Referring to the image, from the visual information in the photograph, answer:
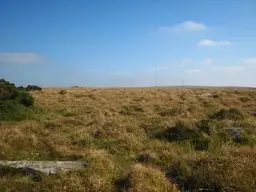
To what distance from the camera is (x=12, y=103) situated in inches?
620

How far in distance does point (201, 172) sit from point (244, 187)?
893 mm

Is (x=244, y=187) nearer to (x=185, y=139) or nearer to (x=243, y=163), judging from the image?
(x=243, y=163)

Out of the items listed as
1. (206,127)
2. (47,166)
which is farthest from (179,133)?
(47,166)

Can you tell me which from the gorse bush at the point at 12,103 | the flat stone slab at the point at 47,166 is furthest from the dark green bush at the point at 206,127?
the gorse bush at the point at 12,103

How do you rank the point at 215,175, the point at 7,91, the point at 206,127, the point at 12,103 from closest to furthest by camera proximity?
the point at 215,175
the point at 206,127
the point at 12,103
the point at 7,91

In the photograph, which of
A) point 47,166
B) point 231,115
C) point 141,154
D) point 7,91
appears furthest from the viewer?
point 7,91

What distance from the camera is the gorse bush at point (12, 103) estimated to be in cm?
1466

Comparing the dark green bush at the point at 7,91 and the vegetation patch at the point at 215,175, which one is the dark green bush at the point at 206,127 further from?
the dark green bush at the point at 7,91

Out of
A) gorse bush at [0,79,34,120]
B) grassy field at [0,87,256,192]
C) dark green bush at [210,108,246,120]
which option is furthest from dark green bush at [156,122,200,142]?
gorse bush at [0,79,34,120]

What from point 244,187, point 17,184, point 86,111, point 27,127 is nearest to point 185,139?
point 244,187

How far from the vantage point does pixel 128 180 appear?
18.3 feet

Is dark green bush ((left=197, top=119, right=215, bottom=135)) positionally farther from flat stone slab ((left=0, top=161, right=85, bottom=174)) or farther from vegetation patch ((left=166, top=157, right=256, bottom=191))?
flat stone slab ((left=0, top=161, right=85, bottom=174))

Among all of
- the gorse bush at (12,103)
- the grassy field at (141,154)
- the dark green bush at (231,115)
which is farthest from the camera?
the gorse bush at (12,103)

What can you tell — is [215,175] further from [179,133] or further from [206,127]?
[206,127]
